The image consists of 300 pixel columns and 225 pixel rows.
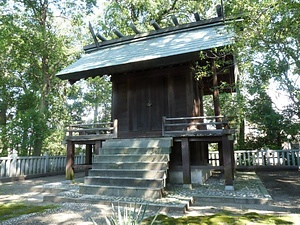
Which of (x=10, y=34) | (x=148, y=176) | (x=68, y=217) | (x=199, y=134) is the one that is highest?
(x=10, y=34)

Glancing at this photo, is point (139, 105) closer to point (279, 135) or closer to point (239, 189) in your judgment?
point (239, 189)

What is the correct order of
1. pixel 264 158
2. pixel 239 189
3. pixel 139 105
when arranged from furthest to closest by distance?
pixel 264 158 → pixel 139 105 → pixel 239 189

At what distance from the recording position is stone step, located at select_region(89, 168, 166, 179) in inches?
221

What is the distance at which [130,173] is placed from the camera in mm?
5879

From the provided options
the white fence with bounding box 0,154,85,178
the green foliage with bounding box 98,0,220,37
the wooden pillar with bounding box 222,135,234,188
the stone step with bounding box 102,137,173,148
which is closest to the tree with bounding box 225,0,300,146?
the wooden pillar with bounding box 222,135,234,188

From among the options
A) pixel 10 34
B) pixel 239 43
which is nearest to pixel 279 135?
pixel 239 43

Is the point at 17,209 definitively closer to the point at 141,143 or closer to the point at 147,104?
the point at 141,143

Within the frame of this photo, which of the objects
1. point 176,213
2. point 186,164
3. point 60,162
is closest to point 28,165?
point 60,162

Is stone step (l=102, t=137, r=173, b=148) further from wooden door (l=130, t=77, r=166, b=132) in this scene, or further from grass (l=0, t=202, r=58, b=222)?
grass (l=0, t=202, r=58, b=222)

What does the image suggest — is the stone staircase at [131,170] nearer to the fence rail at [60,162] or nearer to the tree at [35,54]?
the fence rail at [60,162]

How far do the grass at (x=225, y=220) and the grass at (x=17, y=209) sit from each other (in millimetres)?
2547

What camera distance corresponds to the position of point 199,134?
21.6 feet

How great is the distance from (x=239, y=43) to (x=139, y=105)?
15.6 ft

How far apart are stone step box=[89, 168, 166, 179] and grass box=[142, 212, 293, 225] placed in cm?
153
